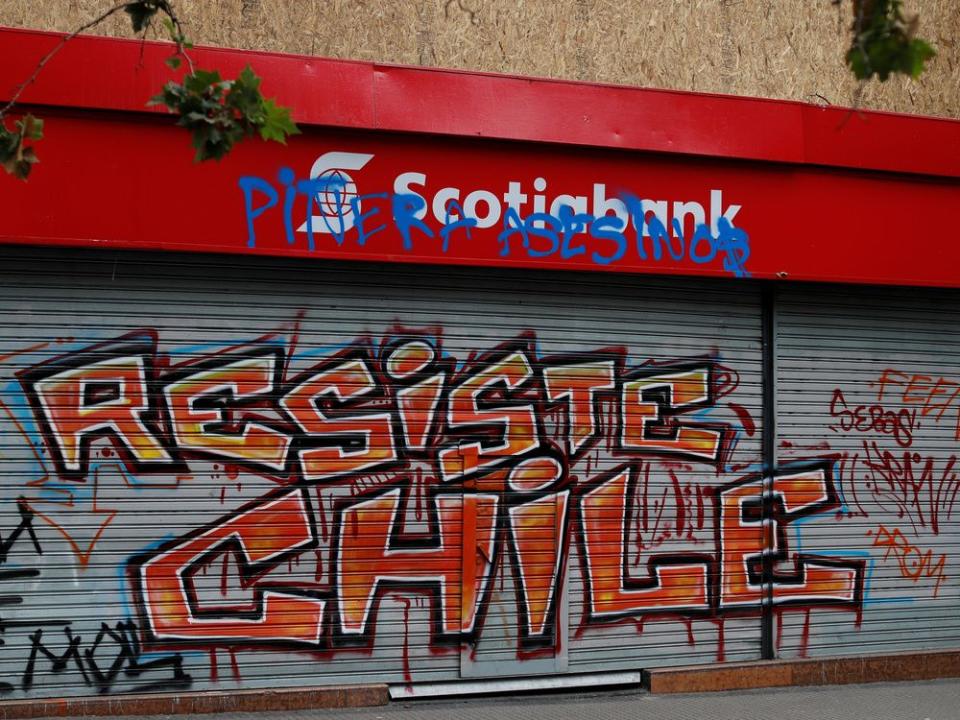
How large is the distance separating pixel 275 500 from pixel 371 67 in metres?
2.87

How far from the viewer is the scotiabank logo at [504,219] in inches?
310

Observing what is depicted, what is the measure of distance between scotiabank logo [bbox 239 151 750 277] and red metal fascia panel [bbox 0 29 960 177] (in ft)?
1.06

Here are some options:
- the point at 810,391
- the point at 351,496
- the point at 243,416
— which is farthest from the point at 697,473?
the point at 243,416

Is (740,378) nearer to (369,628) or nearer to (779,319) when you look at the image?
(779,319)

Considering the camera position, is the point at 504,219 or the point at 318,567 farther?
the point at 504,219

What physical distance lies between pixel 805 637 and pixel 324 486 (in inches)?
154

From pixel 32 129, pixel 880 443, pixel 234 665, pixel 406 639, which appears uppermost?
pixel 32 129

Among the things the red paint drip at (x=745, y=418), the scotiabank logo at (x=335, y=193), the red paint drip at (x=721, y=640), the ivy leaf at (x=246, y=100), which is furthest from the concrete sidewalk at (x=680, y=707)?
the ivy leaf at (x=246, y=100)

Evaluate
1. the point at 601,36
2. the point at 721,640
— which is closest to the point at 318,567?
the point at 721,640

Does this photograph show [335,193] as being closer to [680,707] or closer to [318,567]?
[318,567]

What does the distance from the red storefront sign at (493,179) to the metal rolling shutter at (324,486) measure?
28 centimetres

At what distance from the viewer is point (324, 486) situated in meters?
8.07

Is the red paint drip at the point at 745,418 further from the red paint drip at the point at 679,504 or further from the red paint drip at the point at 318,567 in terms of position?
the red paint drip at the point at 318,567

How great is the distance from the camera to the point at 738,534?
9094mm
